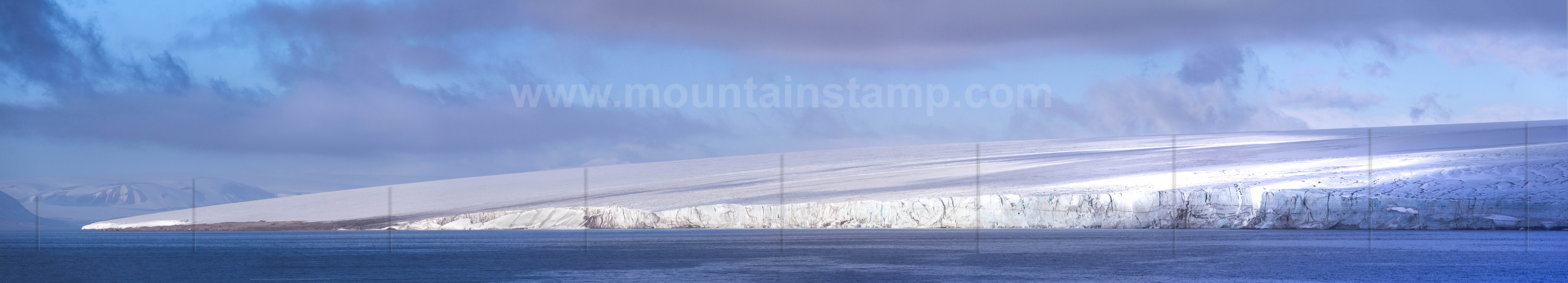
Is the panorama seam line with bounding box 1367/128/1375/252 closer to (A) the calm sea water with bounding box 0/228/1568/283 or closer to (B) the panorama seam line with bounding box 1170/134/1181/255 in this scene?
(A) the calm sea water with bounding box 0/228/1568/283

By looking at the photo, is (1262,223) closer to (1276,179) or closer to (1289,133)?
(1276,179)

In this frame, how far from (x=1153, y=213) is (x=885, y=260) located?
1198 inches

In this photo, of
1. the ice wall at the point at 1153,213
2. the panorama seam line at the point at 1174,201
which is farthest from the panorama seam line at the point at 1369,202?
the panorama seam line at the point at 1174,201

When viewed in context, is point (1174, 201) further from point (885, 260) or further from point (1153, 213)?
point (885, 260)

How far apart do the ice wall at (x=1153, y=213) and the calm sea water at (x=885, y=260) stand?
0.89m

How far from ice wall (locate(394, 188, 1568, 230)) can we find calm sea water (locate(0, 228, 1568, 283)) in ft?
2.92

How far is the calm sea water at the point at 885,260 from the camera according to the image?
23469 millimetres

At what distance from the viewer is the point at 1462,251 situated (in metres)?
34.2

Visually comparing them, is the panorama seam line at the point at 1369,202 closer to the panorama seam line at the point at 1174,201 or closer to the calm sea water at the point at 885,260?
the calm sea water at the point at 885,260

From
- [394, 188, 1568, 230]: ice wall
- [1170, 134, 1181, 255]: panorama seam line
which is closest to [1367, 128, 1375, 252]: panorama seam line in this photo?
[394, 188, 1568, 230]: ice wall

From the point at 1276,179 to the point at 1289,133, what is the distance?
1103 inches

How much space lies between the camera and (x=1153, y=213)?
53875mm

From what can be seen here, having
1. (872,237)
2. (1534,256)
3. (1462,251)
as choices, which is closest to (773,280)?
(1534,256)

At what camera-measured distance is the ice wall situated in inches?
1875
